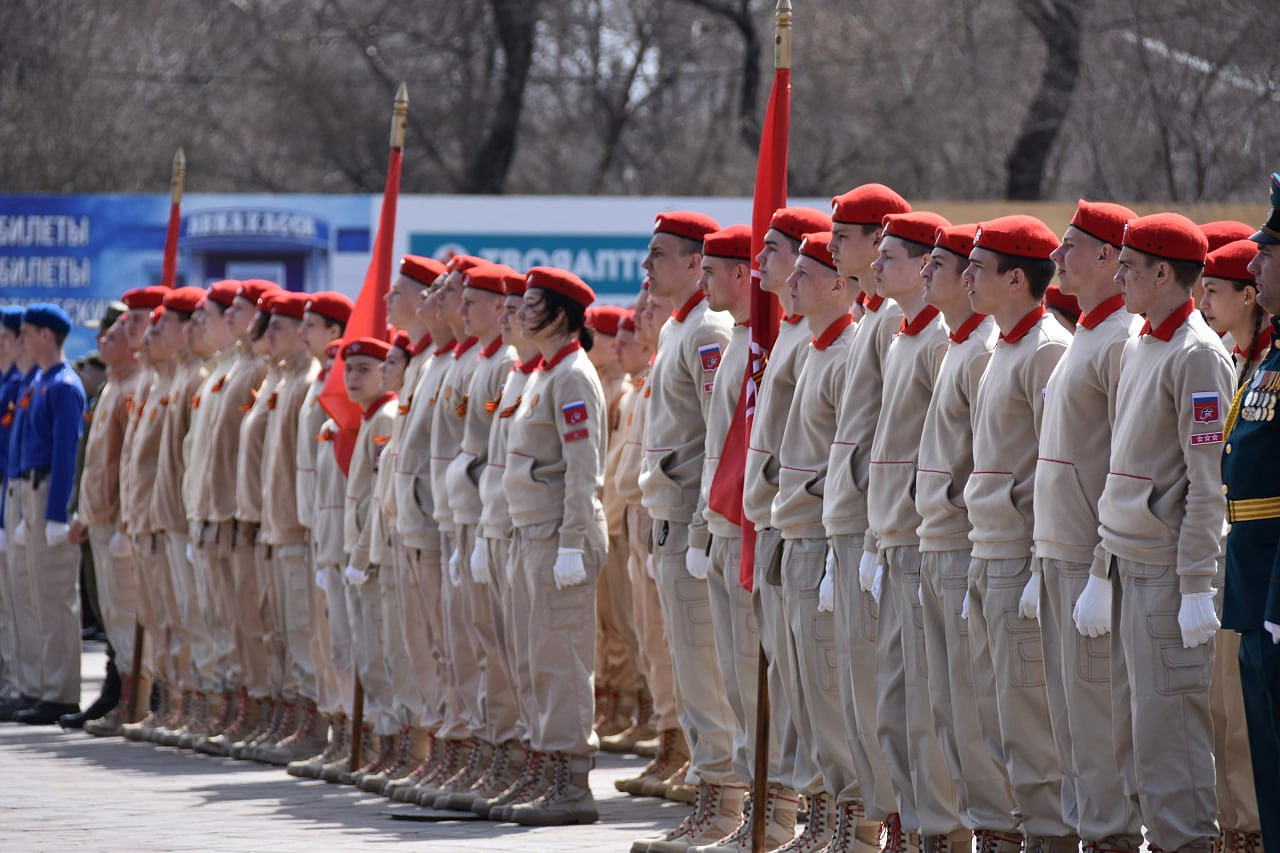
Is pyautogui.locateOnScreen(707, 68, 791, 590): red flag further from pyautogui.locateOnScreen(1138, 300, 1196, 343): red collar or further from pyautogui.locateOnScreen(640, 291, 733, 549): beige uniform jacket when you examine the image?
pyautogui.locateOnScreen(1138, 300, 1196, 343): red collar

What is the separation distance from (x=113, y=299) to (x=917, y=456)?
13073 mm

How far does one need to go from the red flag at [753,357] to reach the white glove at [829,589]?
0.55 meters

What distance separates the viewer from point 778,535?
25.7 feet

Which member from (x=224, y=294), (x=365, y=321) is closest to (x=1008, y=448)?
(x=365, y=321)

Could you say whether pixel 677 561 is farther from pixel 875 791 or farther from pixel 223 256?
pixel 223 256

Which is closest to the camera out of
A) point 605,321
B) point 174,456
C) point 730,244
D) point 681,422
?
point 730,244

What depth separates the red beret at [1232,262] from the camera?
288 inches

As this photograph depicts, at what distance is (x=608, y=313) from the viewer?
12828mm

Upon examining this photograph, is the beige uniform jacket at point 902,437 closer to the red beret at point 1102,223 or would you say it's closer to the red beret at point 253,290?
the red beret at point 1102,223

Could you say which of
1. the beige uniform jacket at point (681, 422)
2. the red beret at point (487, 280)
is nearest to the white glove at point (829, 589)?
the beige uniform jacket at point (681, 422)

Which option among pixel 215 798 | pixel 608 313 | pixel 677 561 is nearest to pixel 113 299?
pixel 608 313

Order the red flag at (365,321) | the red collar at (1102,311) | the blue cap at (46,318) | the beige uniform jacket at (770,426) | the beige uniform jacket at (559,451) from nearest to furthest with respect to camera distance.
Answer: the red collar at (1102,311), the beige uniform jacket at (770,426), the beige uniform jacket at (559,451), the red flag at (365,321), the blue cap at (46,318)

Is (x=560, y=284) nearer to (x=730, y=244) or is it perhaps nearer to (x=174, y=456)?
(x=730, y=244)

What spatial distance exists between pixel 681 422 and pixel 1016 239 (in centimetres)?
219
